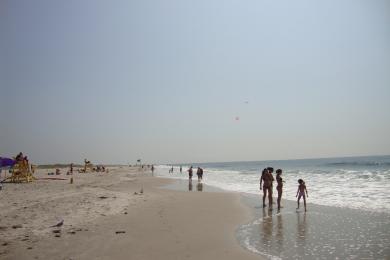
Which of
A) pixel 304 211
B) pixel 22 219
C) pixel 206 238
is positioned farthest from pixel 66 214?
pixel 304 211

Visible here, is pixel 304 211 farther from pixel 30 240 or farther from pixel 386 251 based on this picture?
pixel 30 240

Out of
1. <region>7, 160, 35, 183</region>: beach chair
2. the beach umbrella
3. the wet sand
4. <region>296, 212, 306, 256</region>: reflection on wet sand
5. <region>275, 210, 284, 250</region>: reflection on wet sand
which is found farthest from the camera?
the beach umbrella

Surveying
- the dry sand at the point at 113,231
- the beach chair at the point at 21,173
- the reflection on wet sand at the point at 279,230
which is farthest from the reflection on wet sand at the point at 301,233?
the beach chair at the point at 21,173

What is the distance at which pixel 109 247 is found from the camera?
7.66 meters

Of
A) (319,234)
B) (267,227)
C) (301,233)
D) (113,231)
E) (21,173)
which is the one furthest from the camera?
(21,173)

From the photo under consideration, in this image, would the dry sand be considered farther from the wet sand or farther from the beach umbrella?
the beach umbrella

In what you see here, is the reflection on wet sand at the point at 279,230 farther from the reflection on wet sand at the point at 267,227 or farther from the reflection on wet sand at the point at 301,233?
the reflection on wet sand at the point at 301,233

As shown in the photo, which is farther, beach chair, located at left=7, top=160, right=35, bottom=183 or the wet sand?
beach chair, located at left=7, top=160, right=35, bottom=183

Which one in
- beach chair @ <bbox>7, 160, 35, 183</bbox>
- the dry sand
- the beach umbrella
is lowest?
the dry sand

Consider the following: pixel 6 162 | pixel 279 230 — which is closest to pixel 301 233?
pixel 279 230

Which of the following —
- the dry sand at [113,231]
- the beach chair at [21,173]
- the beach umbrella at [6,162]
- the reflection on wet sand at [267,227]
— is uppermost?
the beach umbrella at [6,162]

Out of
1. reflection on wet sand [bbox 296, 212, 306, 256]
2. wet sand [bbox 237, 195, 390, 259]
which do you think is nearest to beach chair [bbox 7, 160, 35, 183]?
wet sand [bbox 237, 195, 390, 259]

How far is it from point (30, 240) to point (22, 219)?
2.42 m

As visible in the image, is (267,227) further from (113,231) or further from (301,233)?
(113,231)
